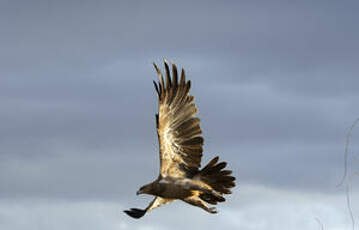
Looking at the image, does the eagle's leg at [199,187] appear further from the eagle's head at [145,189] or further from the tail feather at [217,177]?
the eagle's head at [145,189]

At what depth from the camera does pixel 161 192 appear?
827cm

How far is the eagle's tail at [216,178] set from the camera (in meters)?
8.89

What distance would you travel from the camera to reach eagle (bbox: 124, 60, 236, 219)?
27.5 feet

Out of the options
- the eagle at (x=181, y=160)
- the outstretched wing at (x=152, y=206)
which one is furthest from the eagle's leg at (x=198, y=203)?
the outstretched wing at (x=152, y=206)

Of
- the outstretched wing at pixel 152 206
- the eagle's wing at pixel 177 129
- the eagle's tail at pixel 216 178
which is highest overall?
the eagle's wing at pixel 177 129

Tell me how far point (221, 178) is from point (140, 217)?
1602 mm

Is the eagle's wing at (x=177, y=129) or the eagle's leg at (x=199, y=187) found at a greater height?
the eagle's wing at (x=177, y=129)

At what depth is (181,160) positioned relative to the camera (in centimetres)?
875

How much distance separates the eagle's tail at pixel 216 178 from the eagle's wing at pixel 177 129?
8.8 inches

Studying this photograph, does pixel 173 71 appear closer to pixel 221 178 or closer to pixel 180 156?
pixel 180 156

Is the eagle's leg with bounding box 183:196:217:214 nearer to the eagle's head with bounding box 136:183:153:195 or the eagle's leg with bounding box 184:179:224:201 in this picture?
the eagle's leg with bounding box 184:179:224:201

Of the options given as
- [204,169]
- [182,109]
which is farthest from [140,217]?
[182,109]

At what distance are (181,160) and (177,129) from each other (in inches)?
23.6

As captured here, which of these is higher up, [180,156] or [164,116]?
[164,116]
